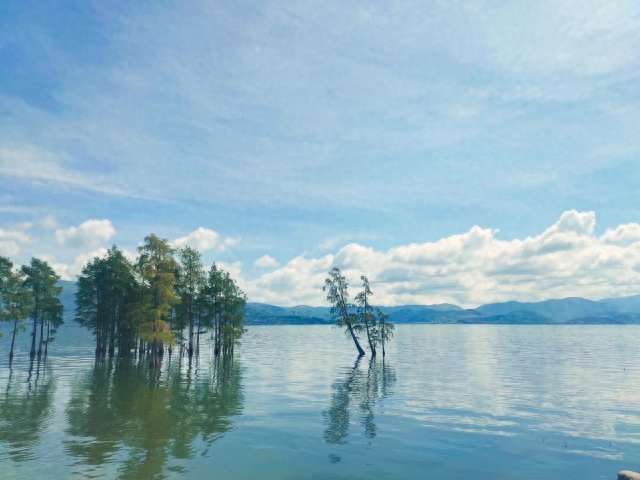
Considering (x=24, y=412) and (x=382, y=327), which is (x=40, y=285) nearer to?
(x=24, y=412)

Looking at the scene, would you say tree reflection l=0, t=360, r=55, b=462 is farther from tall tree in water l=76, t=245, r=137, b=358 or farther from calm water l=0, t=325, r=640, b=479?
tall tree in water l=76, t=245, r=137, b=358

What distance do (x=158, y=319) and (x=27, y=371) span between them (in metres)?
20.9

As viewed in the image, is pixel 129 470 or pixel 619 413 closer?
pixel 129 470

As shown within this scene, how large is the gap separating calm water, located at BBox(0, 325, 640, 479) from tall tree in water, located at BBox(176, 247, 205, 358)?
986 inches

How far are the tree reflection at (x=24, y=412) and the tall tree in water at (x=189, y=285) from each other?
28756 millimetres

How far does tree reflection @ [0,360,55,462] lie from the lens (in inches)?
1013

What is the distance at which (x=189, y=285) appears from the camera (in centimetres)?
8594

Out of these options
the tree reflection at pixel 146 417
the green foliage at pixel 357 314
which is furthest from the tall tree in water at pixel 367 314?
the tree reflection at pixel 146 417

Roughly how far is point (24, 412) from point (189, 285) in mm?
51136

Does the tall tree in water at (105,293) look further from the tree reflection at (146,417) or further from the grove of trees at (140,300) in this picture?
the tree reflection at (146,417)

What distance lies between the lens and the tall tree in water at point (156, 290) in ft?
207

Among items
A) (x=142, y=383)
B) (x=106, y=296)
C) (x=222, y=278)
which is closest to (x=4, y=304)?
(x=106, y=296)

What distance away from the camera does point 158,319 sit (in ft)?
209

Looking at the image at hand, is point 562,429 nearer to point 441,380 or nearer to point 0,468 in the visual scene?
point 441,380
